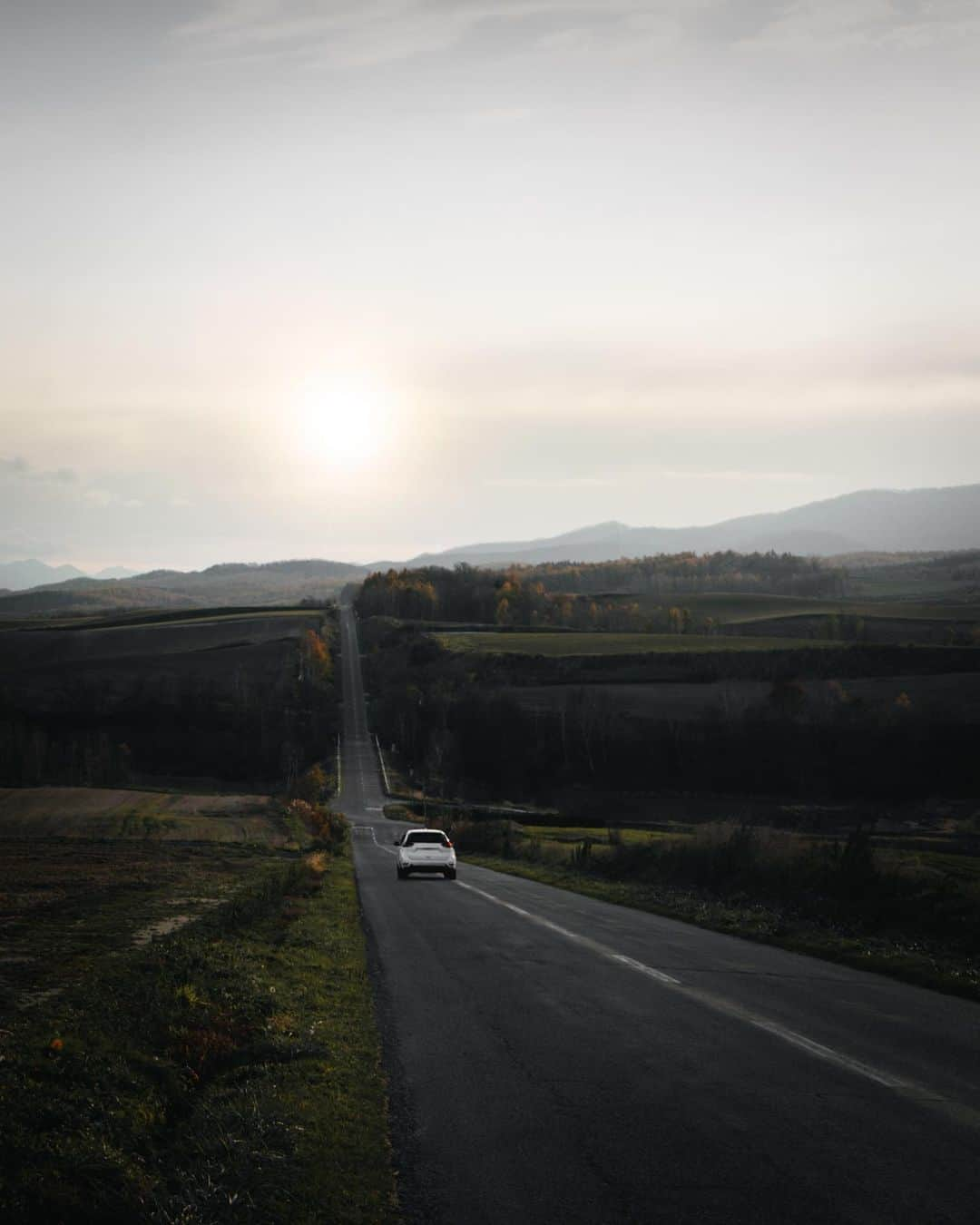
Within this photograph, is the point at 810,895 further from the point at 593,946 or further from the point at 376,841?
the point at 376,841

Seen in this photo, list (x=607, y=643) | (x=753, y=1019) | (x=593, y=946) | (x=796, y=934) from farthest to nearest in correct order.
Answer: (x=607, y=643) → (x=796, y=934) → (x=593, y=946) → (x=753, y=1019)

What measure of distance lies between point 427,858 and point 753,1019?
2360 centimetres

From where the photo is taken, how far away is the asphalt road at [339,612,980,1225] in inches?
272

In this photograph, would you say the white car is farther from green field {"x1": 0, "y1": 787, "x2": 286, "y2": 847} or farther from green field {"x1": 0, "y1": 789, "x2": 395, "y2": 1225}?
green field {"x1": 0, "y1": 787, "x2": 286, "y2": 847}

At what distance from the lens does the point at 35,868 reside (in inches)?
1367

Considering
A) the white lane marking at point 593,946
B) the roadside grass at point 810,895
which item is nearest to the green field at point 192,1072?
the white lane marking at point 593,946

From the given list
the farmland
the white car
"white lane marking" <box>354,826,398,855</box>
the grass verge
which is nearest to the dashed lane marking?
the grass verge

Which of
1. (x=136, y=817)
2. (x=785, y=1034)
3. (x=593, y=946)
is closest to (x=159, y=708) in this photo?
(x=136, y=817)

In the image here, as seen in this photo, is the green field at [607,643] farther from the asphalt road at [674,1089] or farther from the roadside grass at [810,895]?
the asphalt road at [674,1089]

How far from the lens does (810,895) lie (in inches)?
851

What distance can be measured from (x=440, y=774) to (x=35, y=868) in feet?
252

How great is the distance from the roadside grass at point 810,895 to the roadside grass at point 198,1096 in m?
8.20

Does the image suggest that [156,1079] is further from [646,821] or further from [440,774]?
[440,774]

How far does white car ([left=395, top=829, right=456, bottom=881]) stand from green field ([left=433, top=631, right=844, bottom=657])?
344 feet
